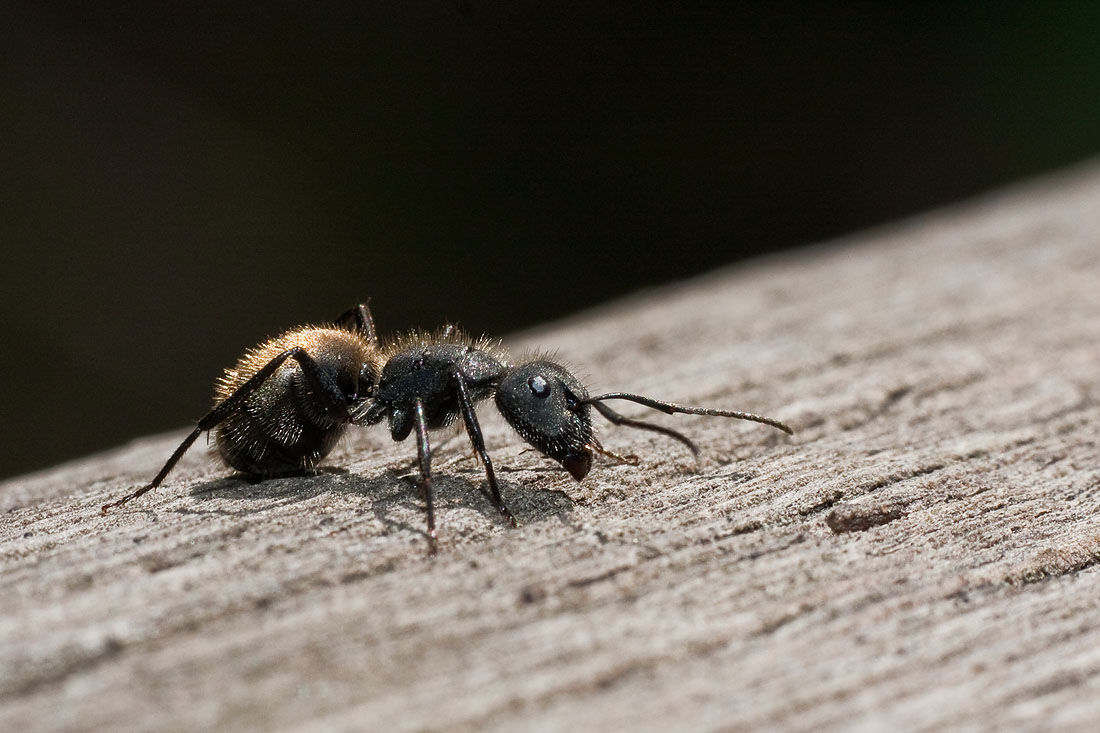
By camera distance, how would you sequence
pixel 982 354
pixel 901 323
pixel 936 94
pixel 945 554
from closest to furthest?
pixel 945 554
pixel 982 354
pixel 901 323
pixel 936 94

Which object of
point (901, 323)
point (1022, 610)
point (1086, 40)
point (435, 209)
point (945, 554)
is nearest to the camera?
point (1022, 610)

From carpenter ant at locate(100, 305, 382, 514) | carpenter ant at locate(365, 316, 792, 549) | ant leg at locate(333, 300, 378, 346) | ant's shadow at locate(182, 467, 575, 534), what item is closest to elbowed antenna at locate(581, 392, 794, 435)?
carpenter ant at locate(365, 316, 792, 549)

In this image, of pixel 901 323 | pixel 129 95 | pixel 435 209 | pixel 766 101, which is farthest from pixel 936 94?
pixel 129 95

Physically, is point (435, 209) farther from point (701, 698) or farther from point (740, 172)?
point (701, 698)

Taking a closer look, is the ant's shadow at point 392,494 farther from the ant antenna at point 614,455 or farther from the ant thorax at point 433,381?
the ant thorax at point 433,381

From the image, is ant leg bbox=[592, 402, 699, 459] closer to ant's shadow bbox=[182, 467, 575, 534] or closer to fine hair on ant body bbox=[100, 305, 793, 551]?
fine hair on ant body bbox=[100, 305, 793, 551]

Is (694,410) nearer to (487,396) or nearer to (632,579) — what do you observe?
(487,396)

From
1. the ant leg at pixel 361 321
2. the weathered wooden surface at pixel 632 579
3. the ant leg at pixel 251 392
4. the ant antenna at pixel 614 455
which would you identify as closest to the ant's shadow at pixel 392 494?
the weathered wooden surface at pixel 632 579
